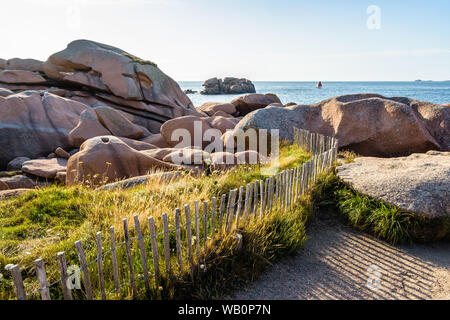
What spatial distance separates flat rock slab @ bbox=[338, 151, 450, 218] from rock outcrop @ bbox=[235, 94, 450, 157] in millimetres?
4007

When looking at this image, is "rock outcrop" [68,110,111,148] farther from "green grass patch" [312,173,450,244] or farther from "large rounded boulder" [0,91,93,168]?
"green grass patch" [312,173,450,244]

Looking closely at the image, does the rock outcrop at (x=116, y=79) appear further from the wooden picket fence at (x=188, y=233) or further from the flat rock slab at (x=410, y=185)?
the flat rock slab at (x=410, y=185)

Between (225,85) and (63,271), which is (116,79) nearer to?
(63,271)

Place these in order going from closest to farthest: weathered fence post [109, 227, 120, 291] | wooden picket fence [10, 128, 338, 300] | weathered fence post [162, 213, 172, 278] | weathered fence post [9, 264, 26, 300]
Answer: weathered fence post [9, 264, 26, 300] → wooden picket fence [10, 128, 338, 300] → weathered fence post [109, 227, 120, 291] → weathered fence post [162, 213, 172, 278]

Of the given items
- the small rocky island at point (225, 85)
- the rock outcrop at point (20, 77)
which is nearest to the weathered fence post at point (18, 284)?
the rock outcrop at point (20, 77)

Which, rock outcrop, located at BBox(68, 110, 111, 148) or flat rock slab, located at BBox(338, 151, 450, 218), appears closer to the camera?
flat rock slab, located at BBox(338, 151, 450, 218)

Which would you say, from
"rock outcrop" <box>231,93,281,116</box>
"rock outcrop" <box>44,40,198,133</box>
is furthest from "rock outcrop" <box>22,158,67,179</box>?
"rock outcrop" <box>231,93,281,116</box>

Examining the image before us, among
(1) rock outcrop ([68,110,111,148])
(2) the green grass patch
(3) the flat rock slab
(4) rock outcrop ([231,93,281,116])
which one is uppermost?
(4) rock outcrop ([231,93,281,116])

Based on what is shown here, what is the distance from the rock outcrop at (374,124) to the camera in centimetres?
1034

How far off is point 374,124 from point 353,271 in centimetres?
763

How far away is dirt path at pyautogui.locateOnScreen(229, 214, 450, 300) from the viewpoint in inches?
153

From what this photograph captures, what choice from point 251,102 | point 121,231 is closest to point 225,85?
point 251,102

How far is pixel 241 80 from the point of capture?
298 ft

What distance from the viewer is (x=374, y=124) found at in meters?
10.6
